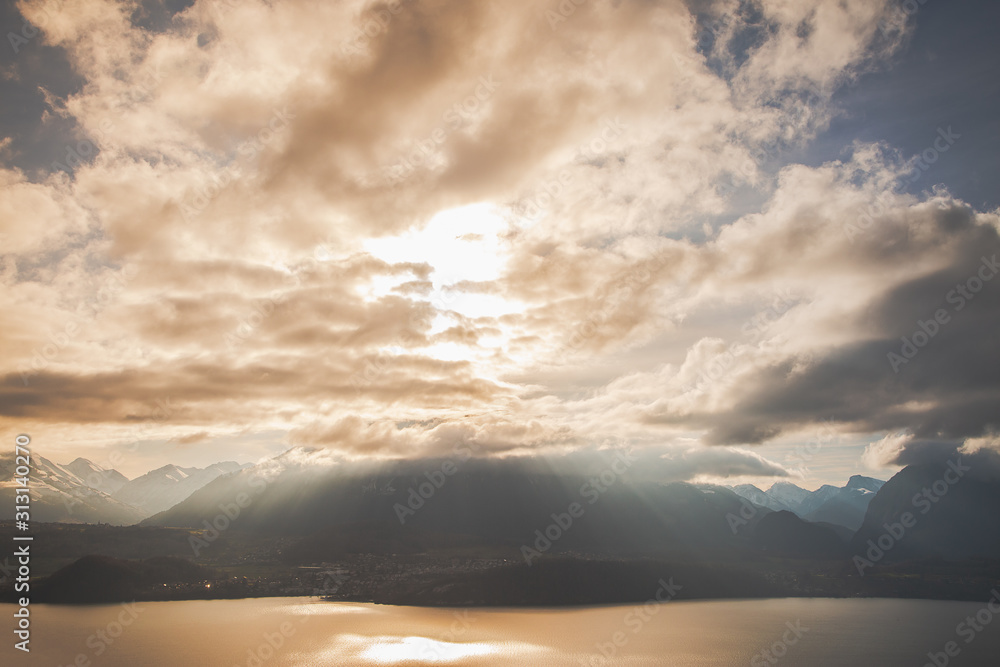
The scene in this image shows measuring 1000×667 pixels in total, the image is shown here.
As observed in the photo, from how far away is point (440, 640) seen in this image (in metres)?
155

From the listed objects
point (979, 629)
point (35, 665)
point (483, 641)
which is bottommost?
point (979, 629)

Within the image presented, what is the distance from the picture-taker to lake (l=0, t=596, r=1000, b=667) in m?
132

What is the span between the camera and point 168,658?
410 ft

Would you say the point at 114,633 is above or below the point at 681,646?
above

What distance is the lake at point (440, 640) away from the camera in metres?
132

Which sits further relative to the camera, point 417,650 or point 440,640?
point 440,640

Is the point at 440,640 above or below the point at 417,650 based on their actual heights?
below

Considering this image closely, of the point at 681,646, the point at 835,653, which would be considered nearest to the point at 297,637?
the point at 681,646

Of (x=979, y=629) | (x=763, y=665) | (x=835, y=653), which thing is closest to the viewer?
(x=763, y=665)

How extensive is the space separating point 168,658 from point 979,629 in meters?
258

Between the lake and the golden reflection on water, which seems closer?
the lake

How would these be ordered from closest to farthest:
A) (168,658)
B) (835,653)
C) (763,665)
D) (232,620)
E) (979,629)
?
(168,658), (763,665), (835,653), (232,620), (979,629)

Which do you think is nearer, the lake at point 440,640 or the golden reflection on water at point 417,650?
the lake at point 440,640

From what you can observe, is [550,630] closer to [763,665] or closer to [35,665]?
[763,665]
